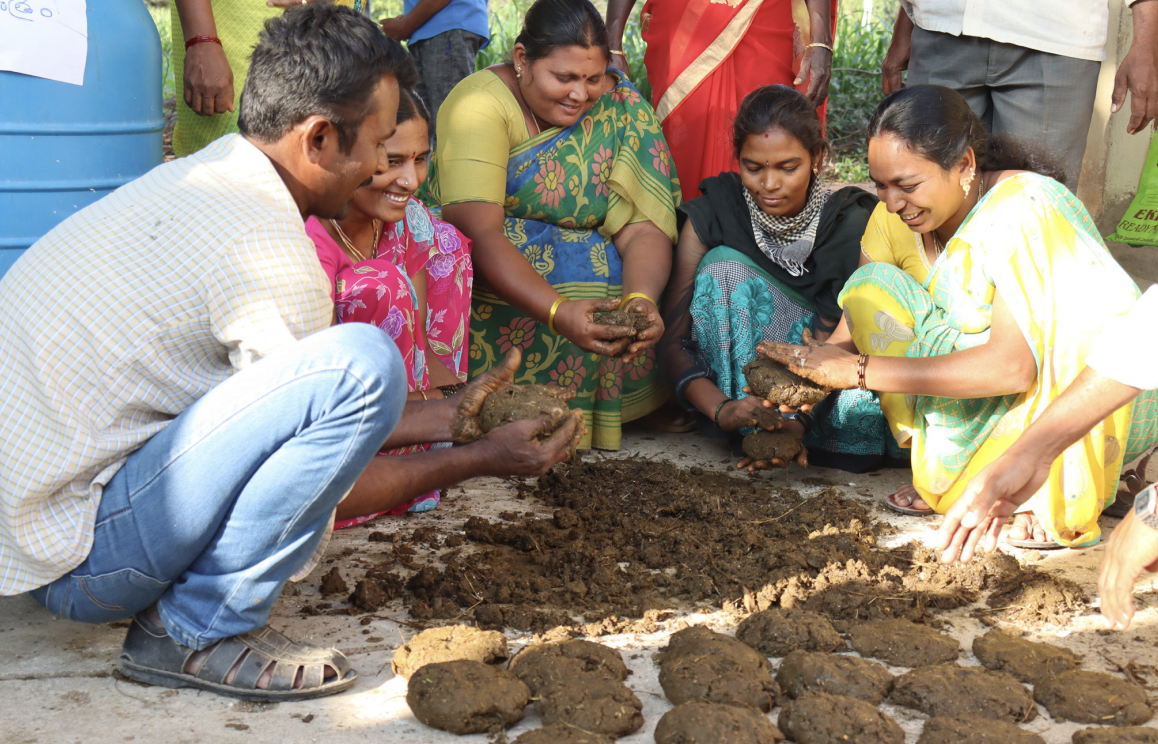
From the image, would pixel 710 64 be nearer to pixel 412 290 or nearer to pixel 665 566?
pixel 412 290

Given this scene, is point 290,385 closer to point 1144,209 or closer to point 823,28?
point 823,28

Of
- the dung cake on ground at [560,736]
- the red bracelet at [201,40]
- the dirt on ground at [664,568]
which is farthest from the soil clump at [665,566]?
the red bracelet at [201,40]

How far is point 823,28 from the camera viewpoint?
420 centimetres

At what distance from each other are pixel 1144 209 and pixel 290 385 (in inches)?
185

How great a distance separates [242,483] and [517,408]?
2.54ft

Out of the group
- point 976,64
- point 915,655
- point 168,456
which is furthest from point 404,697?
point 976,64

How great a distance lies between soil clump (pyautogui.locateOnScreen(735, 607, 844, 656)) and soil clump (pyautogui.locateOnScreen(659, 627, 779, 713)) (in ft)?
0.35

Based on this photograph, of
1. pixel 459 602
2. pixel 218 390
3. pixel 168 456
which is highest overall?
pixel 218 390

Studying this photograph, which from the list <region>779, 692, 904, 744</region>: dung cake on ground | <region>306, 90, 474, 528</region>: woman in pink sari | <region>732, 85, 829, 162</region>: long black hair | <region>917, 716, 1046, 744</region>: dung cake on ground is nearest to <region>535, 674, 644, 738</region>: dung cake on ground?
<region>779, 692, 904, 744</region>: dung cake on ground

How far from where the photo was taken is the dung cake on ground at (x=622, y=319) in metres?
3.21

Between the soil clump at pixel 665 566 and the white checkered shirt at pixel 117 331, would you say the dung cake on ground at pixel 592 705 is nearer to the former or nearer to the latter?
the soil clump at pixel 665 566

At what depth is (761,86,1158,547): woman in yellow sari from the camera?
8.92 feet

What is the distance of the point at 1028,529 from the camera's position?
2.85 metres

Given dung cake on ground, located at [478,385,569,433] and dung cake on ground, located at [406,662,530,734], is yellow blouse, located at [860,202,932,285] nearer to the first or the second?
dung cake on ground, located at [478,385,569,433]
